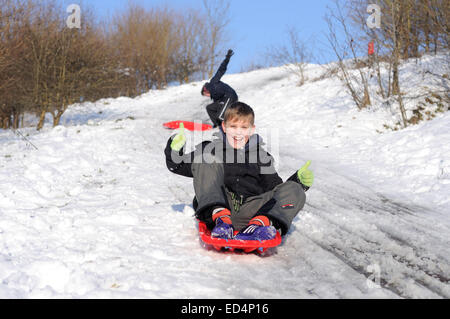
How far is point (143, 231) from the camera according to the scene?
2.98 metres

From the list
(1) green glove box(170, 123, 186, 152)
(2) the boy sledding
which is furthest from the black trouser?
(1) green glove box(170, 123, 186, 152)

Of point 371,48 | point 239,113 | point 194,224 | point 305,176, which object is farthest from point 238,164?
point 371,48

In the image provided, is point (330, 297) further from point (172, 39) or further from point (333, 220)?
point (172, 39)

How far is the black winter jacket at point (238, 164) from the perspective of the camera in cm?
295

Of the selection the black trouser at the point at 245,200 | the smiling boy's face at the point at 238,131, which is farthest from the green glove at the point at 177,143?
the smiling boy's face at the point at 238,131

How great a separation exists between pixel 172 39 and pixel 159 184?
21261mm

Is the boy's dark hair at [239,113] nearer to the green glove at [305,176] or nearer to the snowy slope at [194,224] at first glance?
the green glove at [305,176]

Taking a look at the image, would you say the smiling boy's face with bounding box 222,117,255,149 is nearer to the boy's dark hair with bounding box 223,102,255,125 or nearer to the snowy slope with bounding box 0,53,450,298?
the boy's dark hair with bounding box 223,102,255,125

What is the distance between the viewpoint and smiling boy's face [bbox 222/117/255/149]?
3.02 metres

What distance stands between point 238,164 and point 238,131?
258 mm

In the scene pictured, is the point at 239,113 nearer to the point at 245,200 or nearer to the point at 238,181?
the point at 238,181

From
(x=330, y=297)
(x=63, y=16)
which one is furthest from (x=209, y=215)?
(x=63, y=16)

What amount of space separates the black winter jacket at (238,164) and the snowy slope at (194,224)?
1.50 feet

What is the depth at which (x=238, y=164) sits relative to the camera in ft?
9.78
